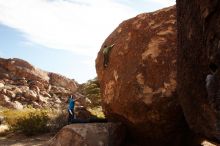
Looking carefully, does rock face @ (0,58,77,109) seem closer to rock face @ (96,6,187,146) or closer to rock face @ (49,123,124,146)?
rock face @ (49,123,124,146)

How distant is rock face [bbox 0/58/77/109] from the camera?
3875cm

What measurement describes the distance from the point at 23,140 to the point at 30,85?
31862mm

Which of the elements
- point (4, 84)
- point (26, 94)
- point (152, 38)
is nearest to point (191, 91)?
point (152, 38)

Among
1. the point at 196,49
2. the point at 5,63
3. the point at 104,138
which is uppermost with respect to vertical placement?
the point at 5,63

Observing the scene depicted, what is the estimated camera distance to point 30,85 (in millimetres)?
46031

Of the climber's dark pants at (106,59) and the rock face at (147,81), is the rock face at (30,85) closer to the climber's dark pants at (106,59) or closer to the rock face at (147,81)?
the climber's dark pants at (106,59)

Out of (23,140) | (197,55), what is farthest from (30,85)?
(197,55)

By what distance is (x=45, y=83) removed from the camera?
157 feet

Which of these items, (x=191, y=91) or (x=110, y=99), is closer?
(x=191, y=91)

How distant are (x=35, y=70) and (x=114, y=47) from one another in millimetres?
39361

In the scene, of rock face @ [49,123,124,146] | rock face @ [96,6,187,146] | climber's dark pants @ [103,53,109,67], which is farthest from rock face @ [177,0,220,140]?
climber's dark pants @ [103,53,109,67]

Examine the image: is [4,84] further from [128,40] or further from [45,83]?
[128,40]

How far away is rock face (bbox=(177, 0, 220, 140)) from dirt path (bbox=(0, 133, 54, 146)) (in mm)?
7614

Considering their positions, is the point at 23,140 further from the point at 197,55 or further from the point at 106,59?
the point at 197,55
